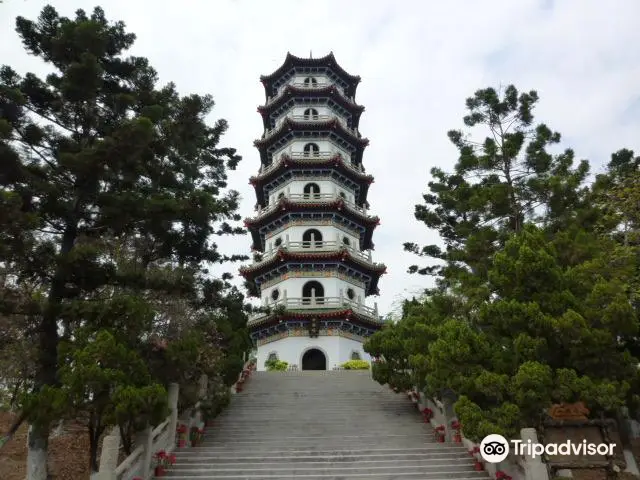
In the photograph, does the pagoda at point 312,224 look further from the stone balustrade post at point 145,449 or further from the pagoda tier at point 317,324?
the stone balustrade post at point 145,449

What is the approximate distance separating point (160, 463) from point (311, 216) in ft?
52.1

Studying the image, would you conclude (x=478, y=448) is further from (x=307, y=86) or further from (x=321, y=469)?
(x=307, y=86)

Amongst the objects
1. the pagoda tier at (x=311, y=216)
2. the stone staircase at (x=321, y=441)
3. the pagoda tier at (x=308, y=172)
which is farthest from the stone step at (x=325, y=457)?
the pagoda tier at (x=308, y=172)

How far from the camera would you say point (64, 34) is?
9.98 metres

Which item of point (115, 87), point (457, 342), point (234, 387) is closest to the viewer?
point (457, 342)

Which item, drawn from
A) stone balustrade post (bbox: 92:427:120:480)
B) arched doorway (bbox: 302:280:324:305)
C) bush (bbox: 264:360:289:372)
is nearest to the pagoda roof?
arched doorway (bbox: 302:280:324:305)

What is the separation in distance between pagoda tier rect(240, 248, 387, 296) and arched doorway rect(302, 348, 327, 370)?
3410 millimetres

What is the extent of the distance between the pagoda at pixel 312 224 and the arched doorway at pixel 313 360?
1.7 inches

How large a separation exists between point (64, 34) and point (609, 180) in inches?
546

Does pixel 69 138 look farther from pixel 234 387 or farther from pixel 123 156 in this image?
pixel 234 387

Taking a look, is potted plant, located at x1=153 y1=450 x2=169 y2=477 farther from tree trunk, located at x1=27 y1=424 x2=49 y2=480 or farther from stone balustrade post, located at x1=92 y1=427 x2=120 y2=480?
tree trunk, located at x1=27 y1=424 x2=49 y2=480

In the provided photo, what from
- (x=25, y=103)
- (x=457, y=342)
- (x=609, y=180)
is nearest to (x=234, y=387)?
(x=457, y=342)

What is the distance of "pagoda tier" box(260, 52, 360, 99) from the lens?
2883 cm

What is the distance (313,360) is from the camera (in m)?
22.2
